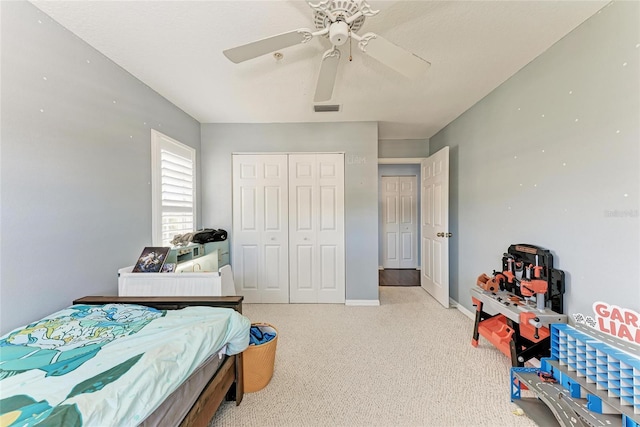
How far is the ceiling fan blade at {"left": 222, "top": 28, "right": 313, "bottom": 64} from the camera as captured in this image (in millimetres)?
1189

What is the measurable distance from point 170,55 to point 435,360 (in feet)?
10.2

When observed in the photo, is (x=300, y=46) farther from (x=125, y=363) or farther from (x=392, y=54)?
(x=125, y=363)

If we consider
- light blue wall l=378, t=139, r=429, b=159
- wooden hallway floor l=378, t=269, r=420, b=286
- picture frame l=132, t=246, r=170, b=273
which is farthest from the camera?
wooden hallway floor l=378, t=269, r=420, b=286

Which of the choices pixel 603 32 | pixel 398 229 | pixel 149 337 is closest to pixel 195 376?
pixel 149 337

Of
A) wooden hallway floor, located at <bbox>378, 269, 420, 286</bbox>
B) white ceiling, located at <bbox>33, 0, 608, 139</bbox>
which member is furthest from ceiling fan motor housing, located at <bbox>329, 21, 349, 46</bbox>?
wooden hallway floor, located at <bbox>378, 269, 420, 286</bbox>

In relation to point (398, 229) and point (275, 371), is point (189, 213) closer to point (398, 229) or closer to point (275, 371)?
point (275, 371)

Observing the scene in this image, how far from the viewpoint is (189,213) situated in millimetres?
2914

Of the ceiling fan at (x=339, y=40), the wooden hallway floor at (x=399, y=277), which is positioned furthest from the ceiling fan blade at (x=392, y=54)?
the wooden hallway floor at (x=399, y=277)

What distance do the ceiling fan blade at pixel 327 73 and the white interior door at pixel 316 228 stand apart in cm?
144

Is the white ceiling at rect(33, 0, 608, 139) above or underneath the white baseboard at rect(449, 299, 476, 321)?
above

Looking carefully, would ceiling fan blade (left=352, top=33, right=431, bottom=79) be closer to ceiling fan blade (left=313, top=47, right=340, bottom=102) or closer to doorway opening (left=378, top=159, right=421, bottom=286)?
ceiling fan blade (left=313, top=47, right=340, bottom=102)

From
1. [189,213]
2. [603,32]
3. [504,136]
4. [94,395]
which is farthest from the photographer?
[189,213]

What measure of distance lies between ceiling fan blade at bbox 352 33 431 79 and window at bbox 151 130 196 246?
208cm

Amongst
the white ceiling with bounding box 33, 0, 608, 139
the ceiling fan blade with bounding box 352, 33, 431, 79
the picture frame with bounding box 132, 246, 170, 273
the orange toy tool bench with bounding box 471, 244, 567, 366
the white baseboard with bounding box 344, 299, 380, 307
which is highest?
the white ceiling with bounding box 33, 0, 608, 139
